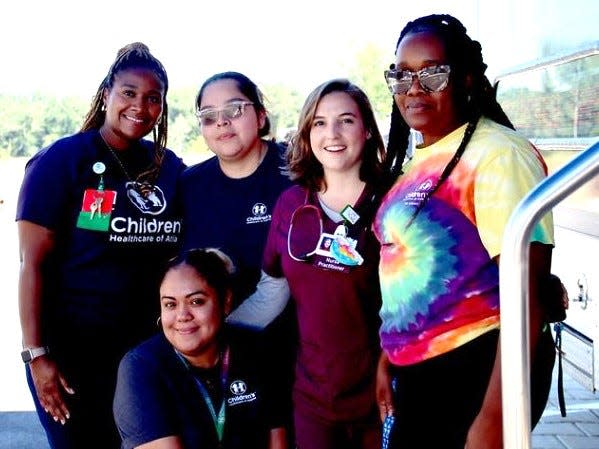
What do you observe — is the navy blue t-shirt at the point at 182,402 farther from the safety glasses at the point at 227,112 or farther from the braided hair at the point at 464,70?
the braided hair at the point at 464,70

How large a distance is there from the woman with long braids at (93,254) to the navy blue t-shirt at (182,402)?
213 mm

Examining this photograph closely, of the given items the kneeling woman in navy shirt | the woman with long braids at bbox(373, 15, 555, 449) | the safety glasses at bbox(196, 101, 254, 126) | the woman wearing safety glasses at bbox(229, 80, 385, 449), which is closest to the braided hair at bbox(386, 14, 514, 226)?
the woman with long braids at bbox(373, 15, 555, 449)

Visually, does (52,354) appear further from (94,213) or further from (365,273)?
(365,273)

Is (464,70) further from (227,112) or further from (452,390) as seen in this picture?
(227,112)

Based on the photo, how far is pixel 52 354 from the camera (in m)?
2.56

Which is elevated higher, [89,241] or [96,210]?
[96,210]

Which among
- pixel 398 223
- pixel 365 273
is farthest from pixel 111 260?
pixel 398 223

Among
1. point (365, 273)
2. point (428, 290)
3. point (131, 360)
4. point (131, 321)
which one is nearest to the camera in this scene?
point (428, 290)

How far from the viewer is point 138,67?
2.68m

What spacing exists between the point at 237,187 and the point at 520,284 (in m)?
1.50

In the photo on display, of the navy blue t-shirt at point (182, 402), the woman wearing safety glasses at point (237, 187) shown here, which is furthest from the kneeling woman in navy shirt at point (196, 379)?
the woman wearing safety glasses at point (237, 187)

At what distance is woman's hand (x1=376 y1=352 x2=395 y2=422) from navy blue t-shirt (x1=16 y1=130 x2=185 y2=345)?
90cm

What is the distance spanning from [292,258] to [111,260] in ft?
2.09

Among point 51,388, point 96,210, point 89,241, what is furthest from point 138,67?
point 51,388
